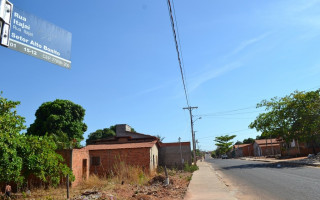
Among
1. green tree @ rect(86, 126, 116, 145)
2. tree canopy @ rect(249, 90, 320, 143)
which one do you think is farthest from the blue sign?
green tree @ rect(86, 126, 116, 145)

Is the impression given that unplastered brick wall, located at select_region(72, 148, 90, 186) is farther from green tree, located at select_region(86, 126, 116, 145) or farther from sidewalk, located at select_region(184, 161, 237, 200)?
green tree, located at select_region(86, 126, 116, 145)

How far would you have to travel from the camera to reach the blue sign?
12.1 feet

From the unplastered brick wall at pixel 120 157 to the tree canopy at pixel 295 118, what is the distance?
17145 mm

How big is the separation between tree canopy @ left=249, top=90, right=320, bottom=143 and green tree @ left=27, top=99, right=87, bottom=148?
25661 mm

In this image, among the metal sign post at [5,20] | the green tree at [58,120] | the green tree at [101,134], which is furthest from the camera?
the green tree at [101,134]

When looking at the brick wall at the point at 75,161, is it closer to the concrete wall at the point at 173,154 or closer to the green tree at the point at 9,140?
the green tree at the point at 9,140

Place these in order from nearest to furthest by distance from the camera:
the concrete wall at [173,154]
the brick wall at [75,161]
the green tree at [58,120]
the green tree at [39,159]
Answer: the green tree at [39,159] → the brick wall at [75,161] → the concrete wall at [173,154] → the green tree at [58,120]

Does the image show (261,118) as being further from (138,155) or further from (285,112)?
(138,155)

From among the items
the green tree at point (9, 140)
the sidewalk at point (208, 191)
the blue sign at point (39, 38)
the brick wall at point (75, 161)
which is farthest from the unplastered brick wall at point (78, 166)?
the blue sign at point (39, 38)

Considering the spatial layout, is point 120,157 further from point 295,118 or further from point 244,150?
point 244,150

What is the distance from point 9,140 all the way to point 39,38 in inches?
304

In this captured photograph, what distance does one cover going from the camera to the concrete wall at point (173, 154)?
107ft

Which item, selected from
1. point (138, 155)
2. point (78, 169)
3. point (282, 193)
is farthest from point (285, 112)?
point (78, 169)

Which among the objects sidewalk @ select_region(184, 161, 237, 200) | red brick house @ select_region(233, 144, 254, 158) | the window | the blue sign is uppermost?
the blue sign
